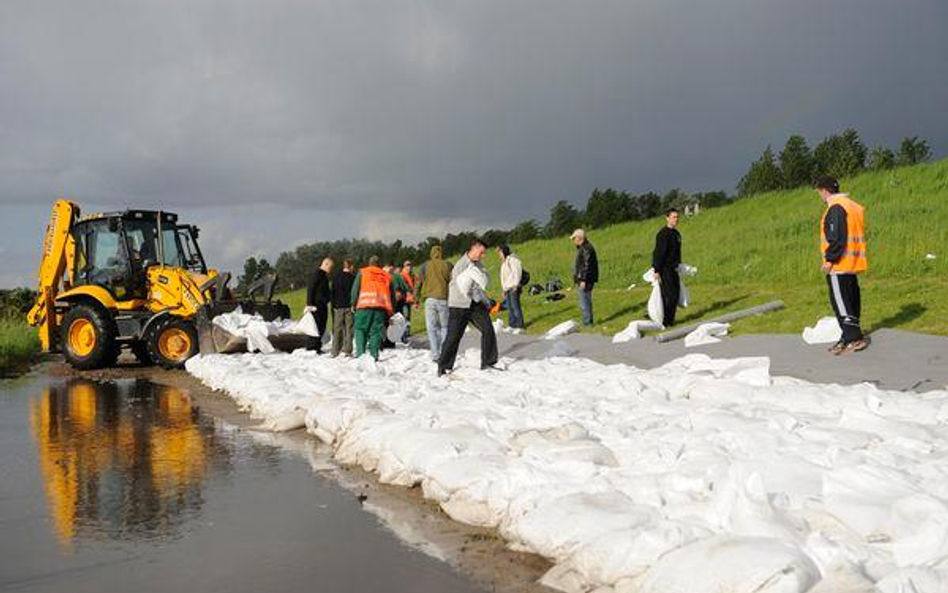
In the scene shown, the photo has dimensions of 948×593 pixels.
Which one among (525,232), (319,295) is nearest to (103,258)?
(319,295)

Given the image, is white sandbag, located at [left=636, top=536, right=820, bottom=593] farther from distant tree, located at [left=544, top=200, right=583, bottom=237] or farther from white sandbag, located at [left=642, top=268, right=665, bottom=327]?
distant tree, located at [left=544, top=200, right=583, bottom=237]

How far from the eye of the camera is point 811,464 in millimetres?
4359

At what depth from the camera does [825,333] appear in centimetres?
911

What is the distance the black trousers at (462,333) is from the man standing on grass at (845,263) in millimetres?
3488

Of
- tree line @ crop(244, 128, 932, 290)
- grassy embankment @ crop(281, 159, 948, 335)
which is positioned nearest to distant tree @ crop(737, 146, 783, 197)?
tree line @ crop(244, 128, 932, 290)

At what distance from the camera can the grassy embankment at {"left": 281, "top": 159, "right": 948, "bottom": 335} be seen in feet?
37.4

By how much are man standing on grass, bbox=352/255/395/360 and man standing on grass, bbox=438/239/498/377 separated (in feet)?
8.02

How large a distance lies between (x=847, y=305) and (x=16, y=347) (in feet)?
51.5

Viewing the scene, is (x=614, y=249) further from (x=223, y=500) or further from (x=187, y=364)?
(x=223, y=500)

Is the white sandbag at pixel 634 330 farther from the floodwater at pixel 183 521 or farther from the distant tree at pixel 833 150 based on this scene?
the distant tree at pixel 833 150

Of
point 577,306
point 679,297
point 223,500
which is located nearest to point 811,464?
point 223,500

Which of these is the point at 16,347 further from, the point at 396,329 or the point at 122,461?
the point at 122,461

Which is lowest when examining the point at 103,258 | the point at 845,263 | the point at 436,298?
the point at 436,298

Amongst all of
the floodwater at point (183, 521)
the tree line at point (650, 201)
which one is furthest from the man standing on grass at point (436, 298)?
the tree line at point (650, 201)
